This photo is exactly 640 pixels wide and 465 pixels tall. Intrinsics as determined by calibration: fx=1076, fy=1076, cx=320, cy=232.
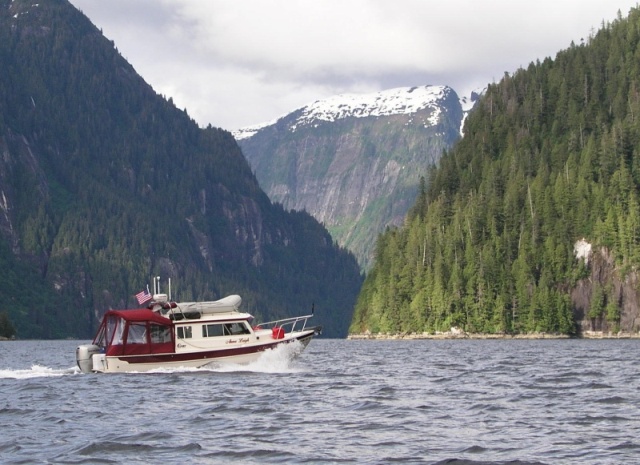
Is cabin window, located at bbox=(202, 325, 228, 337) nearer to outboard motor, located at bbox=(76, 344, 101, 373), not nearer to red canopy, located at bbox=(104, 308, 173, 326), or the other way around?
red canopy, located at bbox=(104, 308, 173, 326)

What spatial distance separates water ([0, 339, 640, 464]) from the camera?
143 ft

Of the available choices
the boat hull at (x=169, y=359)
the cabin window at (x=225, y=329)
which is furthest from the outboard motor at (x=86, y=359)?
the cabin window at (x=225, y=329)

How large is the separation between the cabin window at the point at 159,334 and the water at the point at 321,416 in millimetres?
2897

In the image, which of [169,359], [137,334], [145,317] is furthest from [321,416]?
[137,334]

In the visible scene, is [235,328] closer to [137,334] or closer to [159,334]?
[159,334]

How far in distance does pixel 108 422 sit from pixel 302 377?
2878cm

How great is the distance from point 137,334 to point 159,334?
1.72 meters

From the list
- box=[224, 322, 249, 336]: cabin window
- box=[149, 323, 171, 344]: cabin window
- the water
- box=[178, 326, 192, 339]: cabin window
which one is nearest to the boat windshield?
box=[149, 323, 171, 344]: cabin window

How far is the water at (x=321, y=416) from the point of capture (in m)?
43.6

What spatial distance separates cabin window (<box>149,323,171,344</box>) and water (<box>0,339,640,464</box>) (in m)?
2.90

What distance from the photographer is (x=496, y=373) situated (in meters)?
83.8

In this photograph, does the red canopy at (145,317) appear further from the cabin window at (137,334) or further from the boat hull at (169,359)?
the boat hull at (169,359)

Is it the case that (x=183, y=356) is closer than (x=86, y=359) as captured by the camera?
Yes

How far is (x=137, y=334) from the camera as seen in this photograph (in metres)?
84.9
